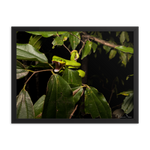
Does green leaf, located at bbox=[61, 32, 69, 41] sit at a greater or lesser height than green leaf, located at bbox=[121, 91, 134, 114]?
greater

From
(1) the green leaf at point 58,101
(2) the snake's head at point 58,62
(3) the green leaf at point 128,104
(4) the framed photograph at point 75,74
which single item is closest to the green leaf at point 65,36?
(4) the framed photograph at point 75,74

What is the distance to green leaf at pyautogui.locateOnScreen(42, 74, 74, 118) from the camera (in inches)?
23.8

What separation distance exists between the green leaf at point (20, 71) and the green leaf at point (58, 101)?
0.54 feet

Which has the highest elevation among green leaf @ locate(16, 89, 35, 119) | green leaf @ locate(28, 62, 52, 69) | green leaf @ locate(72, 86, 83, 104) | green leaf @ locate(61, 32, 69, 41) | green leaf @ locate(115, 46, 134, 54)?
green leaf @ locate(61, 32, 69, 41)

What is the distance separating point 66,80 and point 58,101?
5.2 inches

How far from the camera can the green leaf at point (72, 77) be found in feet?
2.10

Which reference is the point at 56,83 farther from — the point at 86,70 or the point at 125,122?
the point at 125,122

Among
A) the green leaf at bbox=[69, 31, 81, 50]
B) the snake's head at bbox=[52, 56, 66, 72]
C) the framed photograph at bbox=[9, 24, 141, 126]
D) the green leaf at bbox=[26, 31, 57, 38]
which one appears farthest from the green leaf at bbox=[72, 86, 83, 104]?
the green leaf at bbox=[26, 31, 57, 38]

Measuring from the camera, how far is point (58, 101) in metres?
0.61

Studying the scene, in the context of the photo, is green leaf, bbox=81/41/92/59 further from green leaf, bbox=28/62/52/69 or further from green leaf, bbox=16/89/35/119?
green leaf, bbox=16/89/35/119

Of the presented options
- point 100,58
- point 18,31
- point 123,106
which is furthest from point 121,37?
point 18,31

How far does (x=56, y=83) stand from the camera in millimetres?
617
